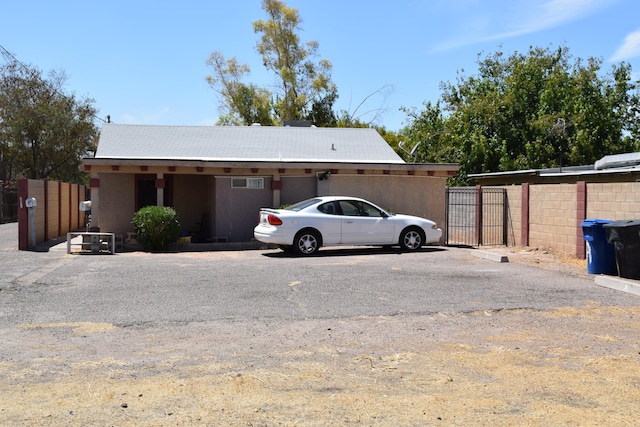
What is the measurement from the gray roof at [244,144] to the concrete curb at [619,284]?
11.2 m

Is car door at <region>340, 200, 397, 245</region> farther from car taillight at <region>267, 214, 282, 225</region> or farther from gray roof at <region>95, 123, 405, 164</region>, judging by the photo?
gray roof at <region>95, 123, 405, 164</region>

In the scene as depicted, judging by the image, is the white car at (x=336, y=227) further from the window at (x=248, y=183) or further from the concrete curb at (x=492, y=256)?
the window at (x=248, y=183)

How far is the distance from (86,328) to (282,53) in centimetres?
4117

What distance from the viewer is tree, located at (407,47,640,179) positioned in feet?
102

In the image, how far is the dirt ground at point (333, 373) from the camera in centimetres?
495

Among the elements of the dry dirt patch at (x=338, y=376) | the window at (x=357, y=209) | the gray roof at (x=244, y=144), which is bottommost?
the dry dirt patch at (x=338, y=376)

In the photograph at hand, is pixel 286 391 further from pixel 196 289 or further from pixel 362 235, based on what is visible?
pixel 362 235

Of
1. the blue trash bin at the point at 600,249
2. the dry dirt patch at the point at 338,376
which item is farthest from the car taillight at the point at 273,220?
the dry dirt patch at the point at 338,376

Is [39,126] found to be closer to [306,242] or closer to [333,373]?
[306,242]

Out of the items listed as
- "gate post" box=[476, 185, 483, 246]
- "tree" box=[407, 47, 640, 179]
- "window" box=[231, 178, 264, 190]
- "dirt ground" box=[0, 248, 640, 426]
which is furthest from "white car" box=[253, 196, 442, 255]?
"tree" box=[407, 47, 640, 179]

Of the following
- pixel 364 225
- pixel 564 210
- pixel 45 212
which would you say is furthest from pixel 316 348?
pixel 45 212

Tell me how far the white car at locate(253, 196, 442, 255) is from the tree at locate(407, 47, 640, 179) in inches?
626

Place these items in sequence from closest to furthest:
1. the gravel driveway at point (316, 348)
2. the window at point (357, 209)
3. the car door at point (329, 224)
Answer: the gravel driveway at point (316, 348) < the car door at point (329, 224) < the window at point (357, 209)

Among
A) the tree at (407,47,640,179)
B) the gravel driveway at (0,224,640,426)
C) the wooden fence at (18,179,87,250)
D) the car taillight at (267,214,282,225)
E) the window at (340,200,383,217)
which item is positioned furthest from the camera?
the tree at (407,47,640,179)
